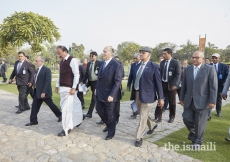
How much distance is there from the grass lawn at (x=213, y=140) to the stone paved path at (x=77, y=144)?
21 cm

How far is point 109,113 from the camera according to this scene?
4.06 meters

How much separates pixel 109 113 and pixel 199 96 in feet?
6.04

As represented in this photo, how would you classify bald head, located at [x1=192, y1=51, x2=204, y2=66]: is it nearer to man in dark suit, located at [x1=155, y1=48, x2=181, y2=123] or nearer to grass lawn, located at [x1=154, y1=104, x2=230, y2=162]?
man in dark suit, located at [x1=155, y1=48, x2=181, y2=123]

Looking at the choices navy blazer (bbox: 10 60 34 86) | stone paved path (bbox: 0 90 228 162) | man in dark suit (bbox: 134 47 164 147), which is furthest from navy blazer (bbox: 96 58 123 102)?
navy blazer (bbox: 10 60 34 86)

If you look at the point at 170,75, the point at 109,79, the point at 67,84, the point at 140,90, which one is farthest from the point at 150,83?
the point at 67,84

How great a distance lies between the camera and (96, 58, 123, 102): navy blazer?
391cm

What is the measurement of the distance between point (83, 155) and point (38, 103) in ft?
7.43

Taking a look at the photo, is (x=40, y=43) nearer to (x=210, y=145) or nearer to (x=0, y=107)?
(x=0, y=107)

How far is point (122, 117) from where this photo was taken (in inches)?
236

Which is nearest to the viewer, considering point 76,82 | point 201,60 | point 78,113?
point 201,60

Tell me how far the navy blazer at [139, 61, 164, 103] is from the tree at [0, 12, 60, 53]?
13.2 metres

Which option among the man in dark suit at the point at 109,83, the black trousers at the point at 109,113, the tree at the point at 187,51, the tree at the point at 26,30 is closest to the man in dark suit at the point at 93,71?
the black trousers at the point at 109,113

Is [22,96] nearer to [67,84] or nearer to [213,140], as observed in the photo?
[67,84]

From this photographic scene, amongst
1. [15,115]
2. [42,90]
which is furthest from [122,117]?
[15,115]
